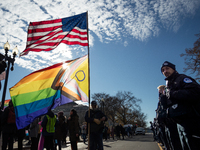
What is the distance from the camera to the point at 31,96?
182 inches

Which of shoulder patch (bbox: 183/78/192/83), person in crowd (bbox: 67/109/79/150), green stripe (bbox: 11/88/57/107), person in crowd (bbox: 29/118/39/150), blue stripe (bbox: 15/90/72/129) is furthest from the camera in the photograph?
person in crowd (bbox: 29/118/39/150)

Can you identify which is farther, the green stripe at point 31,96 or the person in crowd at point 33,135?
the person in crowd at point 33,135

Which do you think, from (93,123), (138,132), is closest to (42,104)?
(93,123)

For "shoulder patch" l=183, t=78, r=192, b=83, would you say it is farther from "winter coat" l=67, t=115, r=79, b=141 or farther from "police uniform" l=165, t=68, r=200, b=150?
"winter coat" l=67, t=115, r=79, b=141

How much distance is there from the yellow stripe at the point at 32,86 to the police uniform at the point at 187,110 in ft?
11.3

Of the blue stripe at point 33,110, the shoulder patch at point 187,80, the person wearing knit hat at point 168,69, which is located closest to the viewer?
the shoulder patch at point 187,80

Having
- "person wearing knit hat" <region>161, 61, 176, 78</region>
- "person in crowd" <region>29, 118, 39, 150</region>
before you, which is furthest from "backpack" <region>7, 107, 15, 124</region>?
"person wearing knit hat" <region>161, 61, 176, 78</region>

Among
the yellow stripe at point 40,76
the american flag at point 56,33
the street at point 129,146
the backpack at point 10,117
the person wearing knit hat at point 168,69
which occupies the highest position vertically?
the american flag at point 56,33

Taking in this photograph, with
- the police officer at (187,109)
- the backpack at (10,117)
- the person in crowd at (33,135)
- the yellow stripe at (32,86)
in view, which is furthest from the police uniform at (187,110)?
the person in crowd at (33,135)

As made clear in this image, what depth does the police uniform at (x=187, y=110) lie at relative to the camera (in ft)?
7.59

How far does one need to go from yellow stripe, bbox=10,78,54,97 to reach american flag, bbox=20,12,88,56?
1.11 meters

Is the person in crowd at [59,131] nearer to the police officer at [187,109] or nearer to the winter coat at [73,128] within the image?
the winter coat at [73,128]

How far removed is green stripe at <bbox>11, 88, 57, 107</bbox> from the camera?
446 cm

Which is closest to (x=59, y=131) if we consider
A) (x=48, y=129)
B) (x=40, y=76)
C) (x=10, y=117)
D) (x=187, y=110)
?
(x=48, y=129)
